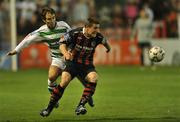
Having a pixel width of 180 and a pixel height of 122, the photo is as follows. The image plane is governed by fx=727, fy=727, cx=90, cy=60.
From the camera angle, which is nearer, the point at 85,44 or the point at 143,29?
the point at 85,44

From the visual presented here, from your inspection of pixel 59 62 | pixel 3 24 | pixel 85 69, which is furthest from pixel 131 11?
pixel 85 69

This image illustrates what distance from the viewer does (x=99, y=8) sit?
3256cm

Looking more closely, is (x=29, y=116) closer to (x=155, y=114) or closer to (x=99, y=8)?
(x=155, y=114)

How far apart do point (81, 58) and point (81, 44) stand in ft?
0.94

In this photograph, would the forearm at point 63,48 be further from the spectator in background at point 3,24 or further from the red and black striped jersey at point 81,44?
the spectator in background at point 3,24

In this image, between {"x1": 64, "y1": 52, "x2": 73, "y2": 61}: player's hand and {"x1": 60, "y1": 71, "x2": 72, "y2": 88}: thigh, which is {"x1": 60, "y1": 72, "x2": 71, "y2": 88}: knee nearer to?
{"x1": 60, "y1": 71, "x2": 72, "y2": 88}: thigh

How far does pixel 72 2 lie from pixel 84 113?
1887 cm

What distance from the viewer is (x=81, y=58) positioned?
1409 cm

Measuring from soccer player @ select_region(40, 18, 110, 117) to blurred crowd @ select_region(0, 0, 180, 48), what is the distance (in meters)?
16.8

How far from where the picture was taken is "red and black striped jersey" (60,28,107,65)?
14.0 meters

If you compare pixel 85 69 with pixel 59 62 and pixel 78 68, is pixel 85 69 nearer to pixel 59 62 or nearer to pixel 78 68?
pixel 78 68

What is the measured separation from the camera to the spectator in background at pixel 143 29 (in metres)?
30.5

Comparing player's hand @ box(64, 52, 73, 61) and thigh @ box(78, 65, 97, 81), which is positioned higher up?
player's hand @ box(64, 52, 73, 61)

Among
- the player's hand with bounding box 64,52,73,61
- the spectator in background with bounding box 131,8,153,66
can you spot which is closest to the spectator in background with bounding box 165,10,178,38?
the spectator in background with bounding box 131,8,153,66
